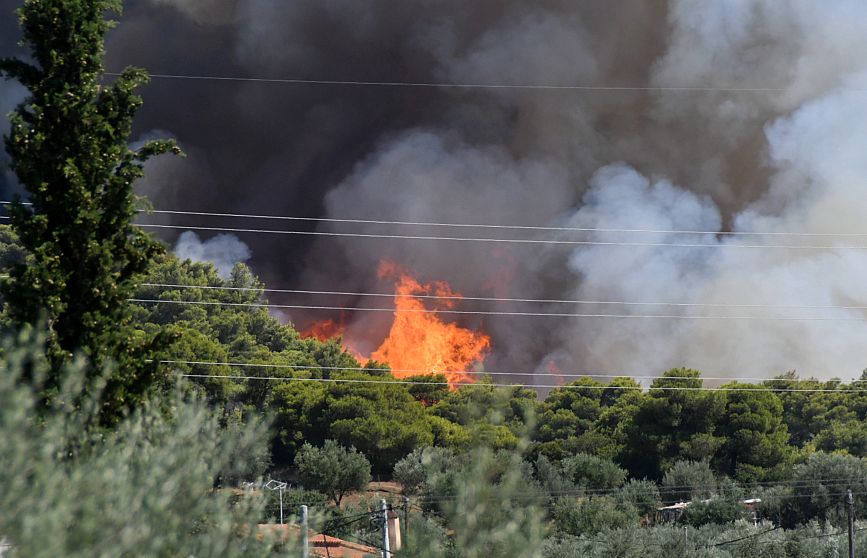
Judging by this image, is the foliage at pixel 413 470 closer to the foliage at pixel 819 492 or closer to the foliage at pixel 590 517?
the foliage at pixel 590 517

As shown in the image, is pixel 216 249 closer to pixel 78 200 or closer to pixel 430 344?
pixel 430 344

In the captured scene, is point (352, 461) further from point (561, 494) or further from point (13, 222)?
point (13, 222)

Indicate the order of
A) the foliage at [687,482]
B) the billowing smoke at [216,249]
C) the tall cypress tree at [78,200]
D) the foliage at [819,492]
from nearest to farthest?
the tall cypress tree at [78,200] < the foliage at [819,492] < the foliage at [687,482] < the billowing smoke at [216,249]

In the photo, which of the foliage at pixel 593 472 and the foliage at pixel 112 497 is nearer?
the foliage at pixel 112 497

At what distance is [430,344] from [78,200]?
71.1m

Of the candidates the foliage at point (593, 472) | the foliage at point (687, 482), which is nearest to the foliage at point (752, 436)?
the foliage at point (687, 482)

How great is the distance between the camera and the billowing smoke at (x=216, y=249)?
93812mm

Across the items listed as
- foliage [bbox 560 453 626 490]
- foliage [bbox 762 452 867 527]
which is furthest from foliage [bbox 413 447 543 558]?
foliage [bbox 560 453 626 490]

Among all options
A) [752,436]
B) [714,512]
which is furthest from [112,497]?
[752,436]

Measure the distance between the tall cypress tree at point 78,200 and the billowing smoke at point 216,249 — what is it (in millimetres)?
76749

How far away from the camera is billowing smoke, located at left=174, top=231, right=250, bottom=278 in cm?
9381

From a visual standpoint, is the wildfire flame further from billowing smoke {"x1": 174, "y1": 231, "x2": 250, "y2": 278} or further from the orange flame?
billowing smoke {"x1": 174, "y1": 231, "x2": 250, "y2": 278}

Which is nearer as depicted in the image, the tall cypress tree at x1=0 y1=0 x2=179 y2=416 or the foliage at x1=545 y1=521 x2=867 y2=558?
the tall cypress tree at x1=0 y1=0 x2=179 y2=416

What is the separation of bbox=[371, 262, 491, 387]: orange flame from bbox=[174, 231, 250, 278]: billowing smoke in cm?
1751
